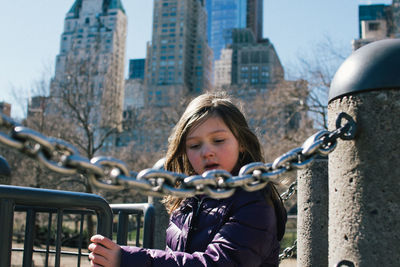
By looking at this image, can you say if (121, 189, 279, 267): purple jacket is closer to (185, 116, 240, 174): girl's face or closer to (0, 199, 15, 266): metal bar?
(185, 116, 240, 174): girl's face

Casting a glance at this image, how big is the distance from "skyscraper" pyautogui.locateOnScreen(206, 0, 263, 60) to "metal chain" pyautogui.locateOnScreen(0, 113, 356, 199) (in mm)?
179687

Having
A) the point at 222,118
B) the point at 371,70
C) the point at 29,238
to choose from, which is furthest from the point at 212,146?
the point at 29,238

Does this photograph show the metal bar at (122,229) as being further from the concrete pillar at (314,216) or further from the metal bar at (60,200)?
the concrete pillar at (314,216)

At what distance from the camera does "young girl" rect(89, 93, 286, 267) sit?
180 centimetres

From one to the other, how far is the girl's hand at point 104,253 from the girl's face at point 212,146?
0.62 m

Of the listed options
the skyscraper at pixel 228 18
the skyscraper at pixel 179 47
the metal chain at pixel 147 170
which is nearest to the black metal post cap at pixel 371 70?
the metal chain at pixel 147 170

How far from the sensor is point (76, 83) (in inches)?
794

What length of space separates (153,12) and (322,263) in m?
95.2

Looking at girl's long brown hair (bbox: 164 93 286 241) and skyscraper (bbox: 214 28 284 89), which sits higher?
skyscraper (bbox: 214 28 284 89)

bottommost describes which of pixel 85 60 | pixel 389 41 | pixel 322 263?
pixel 322 263

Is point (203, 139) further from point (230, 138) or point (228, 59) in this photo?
point (228, 59)

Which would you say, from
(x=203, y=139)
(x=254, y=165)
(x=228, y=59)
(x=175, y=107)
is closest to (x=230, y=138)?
(x=203, y=139)

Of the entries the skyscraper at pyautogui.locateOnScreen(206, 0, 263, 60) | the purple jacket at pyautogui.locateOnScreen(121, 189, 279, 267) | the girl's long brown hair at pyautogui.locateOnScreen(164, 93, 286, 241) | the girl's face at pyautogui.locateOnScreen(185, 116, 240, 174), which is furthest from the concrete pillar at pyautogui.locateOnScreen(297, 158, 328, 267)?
the skyscraper at pyautogui.locateOnScreen(206, 0, 263, 60)

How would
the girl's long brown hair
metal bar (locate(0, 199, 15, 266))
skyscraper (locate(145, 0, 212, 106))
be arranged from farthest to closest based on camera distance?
skyscraper (locate(145, 0, 212, 106))
the girl's long brown hair
metal bar (locate(0, 199, 15, 266))
